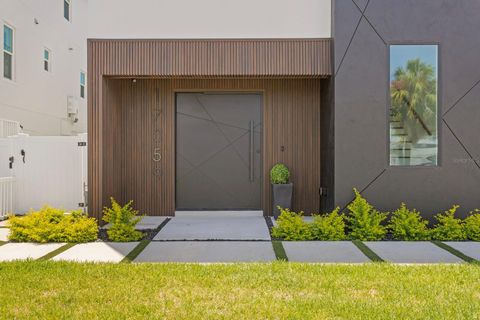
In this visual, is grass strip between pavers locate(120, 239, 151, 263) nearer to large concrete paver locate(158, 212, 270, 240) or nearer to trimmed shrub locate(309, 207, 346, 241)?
large concrete paver locate(158, 212, 270, 240)

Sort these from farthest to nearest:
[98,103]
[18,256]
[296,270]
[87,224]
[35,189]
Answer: [35,189] < [98,103] < [87,224] < [18,256] < [296,270]

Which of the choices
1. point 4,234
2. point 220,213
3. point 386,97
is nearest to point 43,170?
point 4,234

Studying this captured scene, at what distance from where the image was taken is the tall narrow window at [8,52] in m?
9.91

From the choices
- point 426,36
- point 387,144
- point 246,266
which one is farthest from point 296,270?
point 426,36

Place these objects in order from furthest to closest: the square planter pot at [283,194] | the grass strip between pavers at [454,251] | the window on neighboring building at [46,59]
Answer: the window on neighboring building at [46,59], the square planter pot at [283,194], the grass strip between pavers at [454,251]

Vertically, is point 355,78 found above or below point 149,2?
below

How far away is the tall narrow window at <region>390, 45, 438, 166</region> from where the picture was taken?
6.55 meters

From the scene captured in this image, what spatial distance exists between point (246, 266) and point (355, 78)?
11.6 feet

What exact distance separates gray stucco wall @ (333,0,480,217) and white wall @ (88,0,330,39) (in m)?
0.56

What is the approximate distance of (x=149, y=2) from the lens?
697 cm

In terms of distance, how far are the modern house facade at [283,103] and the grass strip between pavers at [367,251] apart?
920mm

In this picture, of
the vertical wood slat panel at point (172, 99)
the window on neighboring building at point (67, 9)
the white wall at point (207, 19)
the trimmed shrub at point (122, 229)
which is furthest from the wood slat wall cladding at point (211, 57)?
the window on neighboring building at point (67, 9)

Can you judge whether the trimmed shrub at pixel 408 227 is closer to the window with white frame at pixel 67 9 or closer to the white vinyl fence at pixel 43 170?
the white vinyl fence at pixel 43 170

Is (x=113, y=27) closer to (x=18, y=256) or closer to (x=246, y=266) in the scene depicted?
(x=18, y=256)
